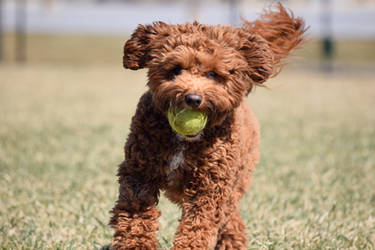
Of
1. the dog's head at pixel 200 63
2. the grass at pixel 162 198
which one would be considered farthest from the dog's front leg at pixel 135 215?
the grass at pixel 162 198

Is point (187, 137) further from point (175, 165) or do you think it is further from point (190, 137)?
point (175, 165)

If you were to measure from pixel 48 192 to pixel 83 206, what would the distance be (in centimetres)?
80

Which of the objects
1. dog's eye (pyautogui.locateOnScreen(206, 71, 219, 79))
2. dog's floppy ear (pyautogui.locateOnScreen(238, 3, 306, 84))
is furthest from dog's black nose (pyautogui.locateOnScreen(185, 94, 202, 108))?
dog's floppy ear (pyautogui.locateOnScreen(238, 3, 306, 84))

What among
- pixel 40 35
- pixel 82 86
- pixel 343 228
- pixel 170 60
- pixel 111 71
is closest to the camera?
pixel 170 60

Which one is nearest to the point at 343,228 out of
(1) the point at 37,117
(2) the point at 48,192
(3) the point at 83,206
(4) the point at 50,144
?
(3) the point at 83,206

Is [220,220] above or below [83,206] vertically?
above

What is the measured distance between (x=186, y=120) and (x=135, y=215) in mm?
694

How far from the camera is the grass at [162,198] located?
4.40 m

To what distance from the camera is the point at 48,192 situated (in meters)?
5.56

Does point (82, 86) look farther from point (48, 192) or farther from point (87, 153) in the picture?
point (48, 192)

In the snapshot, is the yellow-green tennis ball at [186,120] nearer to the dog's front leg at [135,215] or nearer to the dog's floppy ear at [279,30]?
the dog's front leg at [135,215]

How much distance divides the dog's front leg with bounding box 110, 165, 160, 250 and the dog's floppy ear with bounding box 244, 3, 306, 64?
183 cm

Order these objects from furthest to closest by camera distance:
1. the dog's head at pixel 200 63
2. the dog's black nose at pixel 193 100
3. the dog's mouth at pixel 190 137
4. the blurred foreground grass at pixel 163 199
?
the blurred foreground grass at pixel 163 199 → the dog's mouth at pixel 190 137 → the dog's head at pixel 200 63 → the dog's black nose at pixel 193 100

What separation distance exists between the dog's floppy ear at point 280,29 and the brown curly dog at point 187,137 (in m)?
0.96
